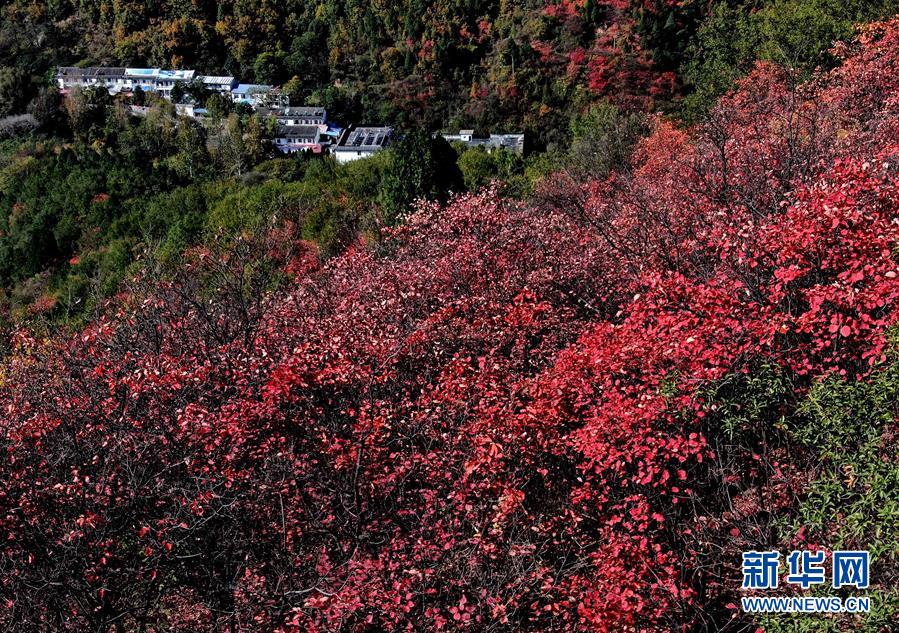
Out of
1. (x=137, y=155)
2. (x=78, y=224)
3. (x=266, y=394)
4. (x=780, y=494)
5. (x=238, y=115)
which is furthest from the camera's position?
(x=238, y=115)

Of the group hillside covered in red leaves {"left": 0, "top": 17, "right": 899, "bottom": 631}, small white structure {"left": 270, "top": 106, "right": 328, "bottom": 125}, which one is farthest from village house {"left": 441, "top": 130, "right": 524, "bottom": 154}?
hillside covered in red leaves {"left": 0, "top": 17, "right": 899, "bottom": 631}

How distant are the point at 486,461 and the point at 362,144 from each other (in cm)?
5607

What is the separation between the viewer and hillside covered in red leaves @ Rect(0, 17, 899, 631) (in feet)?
28.8

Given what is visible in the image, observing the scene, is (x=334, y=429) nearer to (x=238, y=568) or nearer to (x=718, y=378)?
(x=238, y=568)

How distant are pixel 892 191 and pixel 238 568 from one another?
37.0 ft

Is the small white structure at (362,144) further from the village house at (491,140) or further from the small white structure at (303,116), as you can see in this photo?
the village house at (491,140)

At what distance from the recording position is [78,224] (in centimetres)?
5228

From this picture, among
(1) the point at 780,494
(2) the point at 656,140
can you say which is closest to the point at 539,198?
(2) the point at 656,140

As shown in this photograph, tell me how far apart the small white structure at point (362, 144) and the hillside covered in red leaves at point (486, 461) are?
49114 millimetres

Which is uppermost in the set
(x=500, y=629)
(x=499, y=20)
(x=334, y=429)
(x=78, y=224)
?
(x=499, y=20)

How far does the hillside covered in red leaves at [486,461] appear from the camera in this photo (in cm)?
877

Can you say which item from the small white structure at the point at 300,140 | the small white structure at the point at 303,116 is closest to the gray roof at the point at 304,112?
the small white structure at the point at 303,116

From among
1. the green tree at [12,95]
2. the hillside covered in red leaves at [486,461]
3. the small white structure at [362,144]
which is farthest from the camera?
the green tree at [12,95]

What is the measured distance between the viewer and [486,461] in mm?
9891
